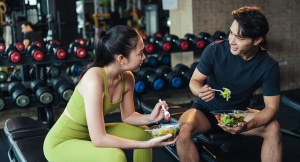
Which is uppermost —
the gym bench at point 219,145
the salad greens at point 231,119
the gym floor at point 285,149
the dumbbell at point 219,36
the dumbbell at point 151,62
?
the dumbbell at point 219,36

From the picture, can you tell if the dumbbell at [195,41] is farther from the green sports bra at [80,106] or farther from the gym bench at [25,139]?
→ the green sports bra at [80,106]

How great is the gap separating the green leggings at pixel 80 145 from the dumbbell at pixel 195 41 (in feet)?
8.86

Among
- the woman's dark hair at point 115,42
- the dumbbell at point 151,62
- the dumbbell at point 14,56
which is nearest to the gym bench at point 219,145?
the woman's dark hair at point 115,42

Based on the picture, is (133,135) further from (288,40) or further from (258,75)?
(288,40)

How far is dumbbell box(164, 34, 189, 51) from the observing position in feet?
15.1

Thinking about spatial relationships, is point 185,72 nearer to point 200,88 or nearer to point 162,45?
point 162,45

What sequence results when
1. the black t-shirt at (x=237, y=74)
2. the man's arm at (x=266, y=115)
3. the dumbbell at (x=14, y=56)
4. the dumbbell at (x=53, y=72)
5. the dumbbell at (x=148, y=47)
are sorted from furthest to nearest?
the dumbbell at (x=53, y=72), the dumbbell at (x=148, y=47), the dumbbell at (x=14, y=56), the black t-shirt at (x=237, y=74), the man's arm at (x=266, y=115)

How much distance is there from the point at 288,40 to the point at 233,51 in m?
3.27

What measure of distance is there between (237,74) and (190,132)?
41 cm

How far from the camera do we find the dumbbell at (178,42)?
4.61m

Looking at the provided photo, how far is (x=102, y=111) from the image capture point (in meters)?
1.76

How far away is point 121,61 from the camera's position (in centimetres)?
182

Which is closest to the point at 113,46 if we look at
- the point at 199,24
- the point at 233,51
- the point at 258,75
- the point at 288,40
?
the point at 233,51

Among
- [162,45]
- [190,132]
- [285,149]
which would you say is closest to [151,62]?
[162,45]
